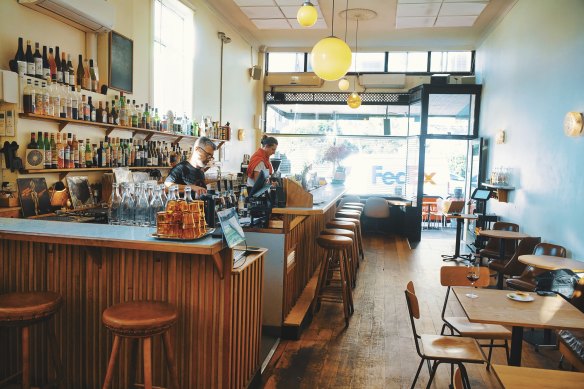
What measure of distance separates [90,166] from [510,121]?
19.5 ft

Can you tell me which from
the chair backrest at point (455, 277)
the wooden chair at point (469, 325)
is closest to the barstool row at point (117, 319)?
the wooden chair at point (469, 325)

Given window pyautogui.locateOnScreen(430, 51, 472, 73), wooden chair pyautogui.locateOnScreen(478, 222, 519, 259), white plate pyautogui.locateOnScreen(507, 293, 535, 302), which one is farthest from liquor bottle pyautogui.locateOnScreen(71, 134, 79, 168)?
window pyautogui.locateOnScreen(430, 51, 472, 73)

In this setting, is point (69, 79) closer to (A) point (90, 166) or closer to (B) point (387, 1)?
(A) point (90, 166)

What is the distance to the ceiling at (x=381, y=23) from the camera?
732 cm

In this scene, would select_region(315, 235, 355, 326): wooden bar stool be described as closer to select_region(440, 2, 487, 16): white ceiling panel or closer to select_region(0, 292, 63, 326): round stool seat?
select_region(0, 292, 63, 326): round stool seat

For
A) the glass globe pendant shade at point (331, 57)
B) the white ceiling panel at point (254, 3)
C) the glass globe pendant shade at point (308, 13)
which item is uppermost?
the white ceiling panel at point (254, 3)

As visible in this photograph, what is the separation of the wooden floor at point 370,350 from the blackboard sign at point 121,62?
10.8 feet

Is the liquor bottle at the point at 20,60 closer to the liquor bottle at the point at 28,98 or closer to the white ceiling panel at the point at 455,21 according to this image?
the liquor bottle at the point at 28,98

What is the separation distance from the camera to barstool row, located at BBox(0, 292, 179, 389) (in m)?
2.21

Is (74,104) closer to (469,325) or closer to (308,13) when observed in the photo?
(308,13)

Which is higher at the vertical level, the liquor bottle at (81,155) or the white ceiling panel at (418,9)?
the white ceiling panel at (418,9)

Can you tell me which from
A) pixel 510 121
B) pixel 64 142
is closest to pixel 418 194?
pixel 510 121

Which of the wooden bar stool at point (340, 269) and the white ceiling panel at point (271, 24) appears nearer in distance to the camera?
the wooden bar stool at point (340, 269)

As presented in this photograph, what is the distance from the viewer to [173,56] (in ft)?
22.2
